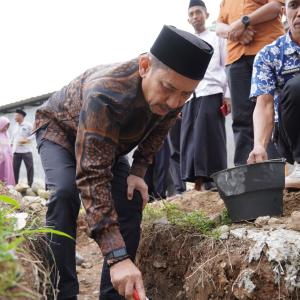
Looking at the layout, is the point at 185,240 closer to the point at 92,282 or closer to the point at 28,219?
the point at 28,219

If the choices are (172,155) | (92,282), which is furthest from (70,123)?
(172,155)

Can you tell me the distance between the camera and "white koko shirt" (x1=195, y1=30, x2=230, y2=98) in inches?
161

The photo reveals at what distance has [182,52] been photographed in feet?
6.56

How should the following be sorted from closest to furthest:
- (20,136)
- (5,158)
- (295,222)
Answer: (295,222), (5,158), (20,136)

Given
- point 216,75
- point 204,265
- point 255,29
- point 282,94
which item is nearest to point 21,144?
point 216,75

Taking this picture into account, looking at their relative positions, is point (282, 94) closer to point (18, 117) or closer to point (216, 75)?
point (216, 75)

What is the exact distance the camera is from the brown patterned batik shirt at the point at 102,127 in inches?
76.8

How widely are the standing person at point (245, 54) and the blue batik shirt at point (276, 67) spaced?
531 millimetres

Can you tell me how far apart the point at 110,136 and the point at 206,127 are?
211 centimetres

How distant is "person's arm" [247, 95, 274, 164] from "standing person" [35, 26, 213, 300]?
0.59 metres

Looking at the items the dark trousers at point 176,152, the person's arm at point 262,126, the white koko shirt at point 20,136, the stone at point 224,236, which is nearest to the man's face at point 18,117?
the white koko shirt at point 20,136

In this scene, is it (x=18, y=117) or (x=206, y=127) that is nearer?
(x=206, y=127)

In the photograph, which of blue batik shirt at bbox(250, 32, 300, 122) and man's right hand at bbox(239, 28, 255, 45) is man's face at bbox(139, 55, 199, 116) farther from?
man's right hand at bbox(239, 28, 255, 45)

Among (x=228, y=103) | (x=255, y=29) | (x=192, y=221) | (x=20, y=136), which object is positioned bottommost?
(x=20, y=136)
